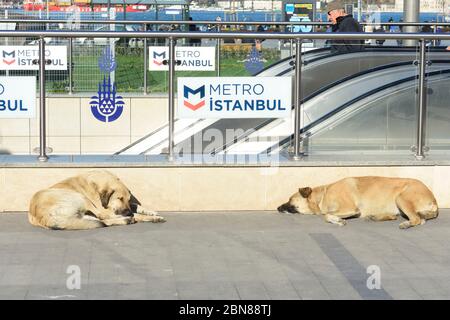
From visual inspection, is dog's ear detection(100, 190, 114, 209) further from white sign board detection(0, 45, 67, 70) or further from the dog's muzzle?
white sign board detection(0, 45, 67, 70)

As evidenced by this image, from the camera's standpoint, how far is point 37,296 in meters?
7.17

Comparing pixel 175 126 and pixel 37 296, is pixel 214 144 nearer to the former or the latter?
pixel 175 126

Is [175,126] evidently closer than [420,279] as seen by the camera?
No

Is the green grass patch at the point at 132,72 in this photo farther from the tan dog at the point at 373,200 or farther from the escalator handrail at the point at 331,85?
the tan dog at the point at 373,200

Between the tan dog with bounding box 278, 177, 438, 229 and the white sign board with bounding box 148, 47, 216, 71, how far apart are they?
1.99 m

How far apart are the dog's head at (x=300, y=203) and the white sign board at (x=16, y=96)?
275 centimetres

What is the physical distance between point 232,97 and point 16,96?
2.15 metres

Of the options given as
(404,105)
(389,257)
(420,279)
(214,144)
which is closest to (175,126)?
(214,144)

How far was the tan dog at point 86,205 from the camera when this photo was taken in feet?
31.1

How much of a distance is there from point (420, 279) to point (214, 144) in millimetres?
3540

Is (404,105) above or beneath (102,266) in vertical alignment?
above

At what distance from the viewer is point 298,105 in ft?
35.4

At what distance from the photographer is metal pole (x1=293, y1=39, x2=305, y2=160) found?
10766 millimetres

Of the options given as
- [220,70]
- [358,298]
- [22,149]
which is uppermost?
[220,70]
